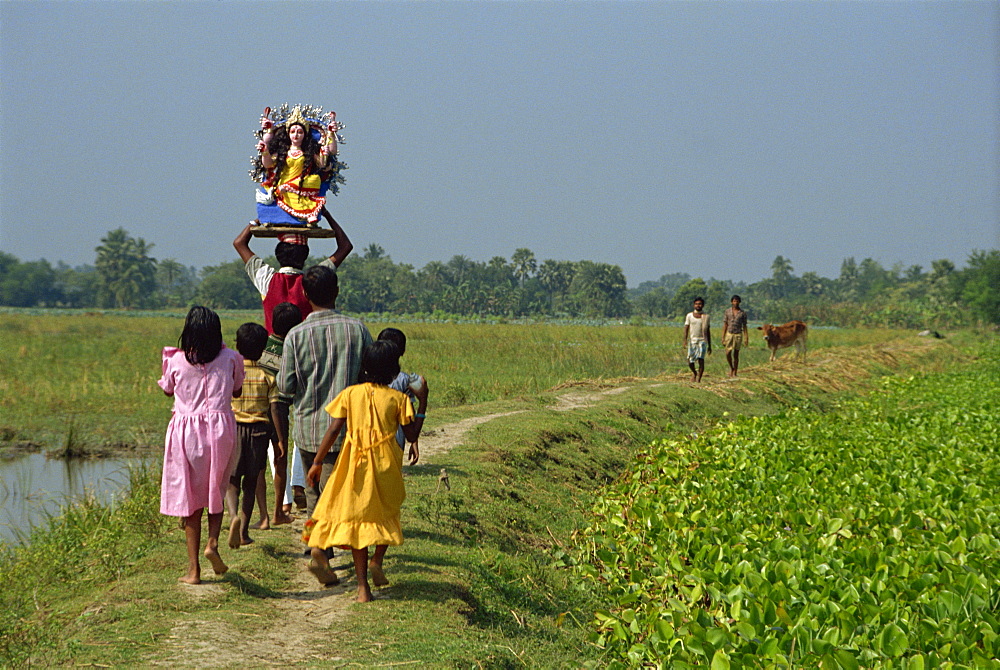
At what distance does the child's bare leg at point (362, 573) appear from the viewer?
15.0 ft

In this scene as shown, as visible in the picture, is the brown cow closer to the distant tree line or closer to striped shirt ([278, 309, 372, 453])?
striped shirt ([278, 309, 372, 453])

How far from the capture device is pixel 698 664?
414cm

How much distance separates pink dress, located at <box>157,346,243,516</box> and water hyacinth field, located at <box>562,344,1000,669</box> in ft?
7.68

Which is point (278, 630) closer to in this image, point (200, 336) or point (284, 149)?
point (200, 336)

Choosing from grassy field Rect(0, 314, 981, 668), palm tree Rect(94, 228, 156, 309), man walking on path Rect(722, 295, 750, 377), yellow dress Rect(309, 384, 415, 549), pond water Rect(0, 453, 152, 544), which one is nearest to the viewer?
grassy field Rect(0, 314, 981, 668)

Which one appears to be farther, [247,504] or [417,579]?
[247,504]

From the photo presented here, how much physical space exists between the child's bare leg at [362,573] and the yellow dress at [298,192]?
83.2 inches

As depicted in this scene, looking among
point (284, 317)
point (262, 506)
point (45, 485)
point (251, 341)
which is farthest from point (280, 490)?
point (45, 485)

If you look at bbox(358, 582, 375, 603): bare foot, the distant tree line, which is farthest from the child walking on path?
the distant tree line

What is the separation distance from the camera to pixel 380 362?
4633 millimetres

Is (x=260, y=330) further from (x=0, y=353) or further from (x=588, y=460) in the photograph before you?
(x=0, y=353)

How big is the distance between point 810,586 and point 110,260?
292ft

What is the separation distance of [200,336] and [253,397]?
85 cm

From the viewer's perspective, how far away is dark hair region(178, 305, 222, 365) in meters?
4.70
